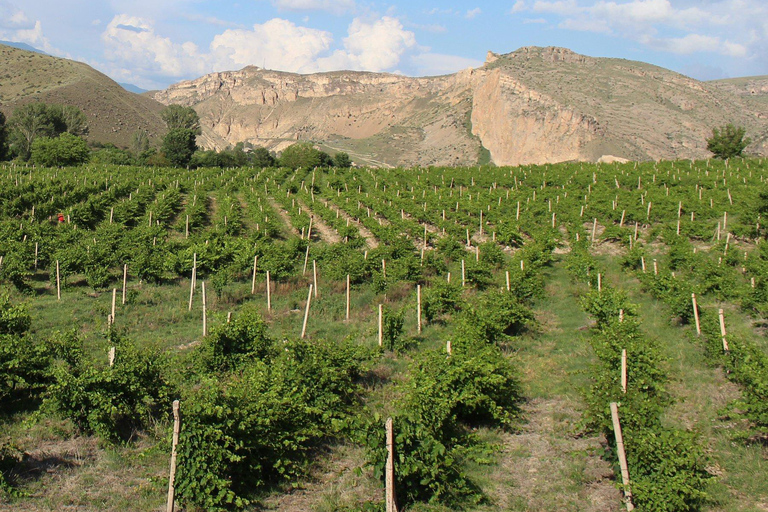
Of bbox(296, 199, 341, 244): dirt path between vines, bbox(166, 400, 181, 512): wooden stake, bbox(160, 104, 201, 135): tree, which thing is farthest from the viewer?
bbox(160, 104, 201, 135): tree

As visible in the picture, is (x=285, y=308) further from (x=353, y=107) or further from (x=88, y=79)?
(x=353, y=107)

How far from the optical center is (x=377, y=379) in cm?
1146

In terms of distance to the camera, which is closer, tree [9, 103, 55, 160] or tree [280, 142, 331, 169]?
tree [280, 142, 331, 169]

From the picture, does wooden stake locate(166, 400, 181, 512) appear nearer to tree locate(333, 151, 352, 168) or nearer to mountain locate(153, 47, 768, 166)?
tree locate(333, 151, 352, 168)

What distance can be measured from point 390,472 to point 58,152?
60234 millimetres

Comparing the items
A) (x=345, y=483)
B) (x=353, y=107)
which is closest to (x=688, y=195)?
(x=345, y=483)

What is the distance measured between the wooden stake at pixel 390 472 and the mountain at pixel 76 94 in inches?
4535

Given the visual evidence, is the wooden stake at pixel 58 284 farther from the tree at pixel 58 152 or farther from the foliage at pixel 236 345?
the tree at pixel 58 152

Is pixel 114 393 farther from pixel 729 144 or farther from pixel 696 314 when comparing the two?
pixel 729 144

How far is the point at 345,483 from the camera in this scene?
7410 mm

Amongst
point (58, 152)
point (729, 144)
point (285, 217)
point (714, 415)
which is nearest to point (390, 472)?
point (714, 415)

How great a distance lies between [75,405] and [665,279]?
49.4 ft

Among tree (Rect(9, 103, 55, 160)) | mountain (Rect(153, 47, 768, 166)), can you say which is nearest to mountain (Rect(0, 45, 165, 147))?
tree (Rect(9, 103, 55, 160))

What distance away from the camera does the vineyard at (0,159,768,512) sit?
6.75m
